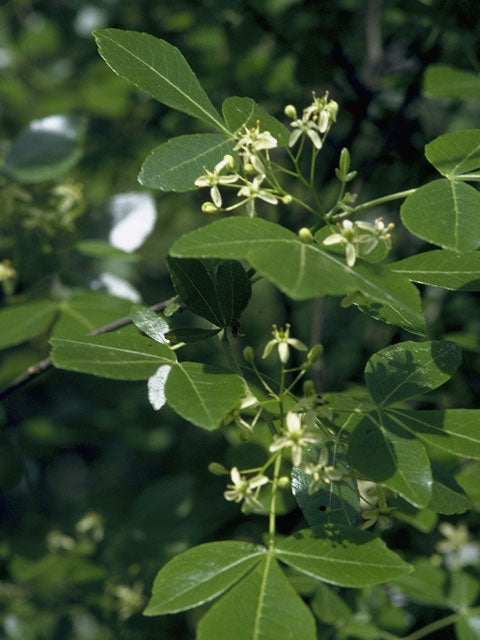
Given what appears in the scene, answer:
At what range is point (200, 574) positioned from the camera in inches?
41.1

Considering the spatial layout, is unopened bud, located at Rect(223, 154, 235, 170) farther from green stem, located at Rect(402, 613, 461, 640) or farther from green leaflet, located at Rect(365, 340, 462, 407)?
green stem, located at Rect(402, 613, 461, 640)

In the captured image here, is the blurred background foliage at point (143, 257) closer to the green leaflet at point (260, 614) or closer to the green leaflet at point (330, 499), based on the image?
the green leaflet at point (330, 499)

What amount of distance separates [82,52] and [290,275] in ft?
8.60

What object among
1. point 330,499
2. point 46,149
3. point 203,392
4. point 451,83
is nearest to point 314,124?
point 203,392

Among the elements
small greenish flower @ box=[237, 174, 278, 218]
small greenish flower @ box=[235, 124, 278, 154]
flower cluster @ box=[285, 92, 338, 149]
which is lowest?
small greenish flower @ box=[237, 174, 278, 218]

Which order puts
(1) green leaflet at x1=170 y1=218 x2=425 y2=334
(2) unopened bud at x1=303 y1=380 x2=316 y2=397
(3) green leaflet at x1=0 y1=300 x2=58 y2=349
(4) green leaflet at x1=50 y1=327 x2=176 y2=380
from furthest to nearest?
(3) green leaflet at x1=0 y1=300 x2=58 y2=349, (2) unopened bud at x1=303 y1=380 x2=316 y2=397, (4) green leaflet at x1=50 y1=327 x2=176 y2=380, (1) green leaflet at x1=170 y1=218 x2=425 y2=334

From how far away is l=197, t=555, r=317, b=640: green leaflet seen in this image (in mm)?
961

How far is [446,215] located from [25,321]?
3.43ft

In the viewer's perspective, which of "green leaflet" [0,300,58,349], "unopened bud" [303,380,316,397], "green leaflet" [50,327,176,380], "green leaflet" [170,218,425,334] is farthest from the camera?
"green leaflet" [0,300,58,349]

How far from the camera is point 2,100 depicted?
3354mm

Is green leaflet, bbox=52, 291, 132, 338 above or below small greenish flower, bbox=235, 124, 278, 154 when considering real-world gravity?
below

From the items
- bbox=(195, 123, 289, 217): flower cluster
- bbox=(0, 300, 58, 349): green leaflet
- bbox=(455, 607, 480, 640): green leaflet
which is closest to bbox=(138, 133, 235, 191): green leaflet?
bbox=(195, 123, 289, 217): flower cluster

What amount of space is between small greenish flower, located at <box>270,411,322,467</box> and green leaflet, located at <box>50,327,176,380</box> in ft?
0.62

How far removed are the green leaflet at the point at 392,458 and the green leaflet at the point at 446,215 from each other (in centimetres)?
28
